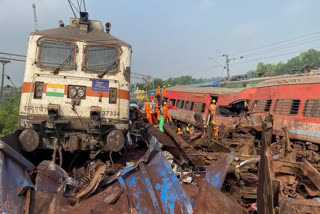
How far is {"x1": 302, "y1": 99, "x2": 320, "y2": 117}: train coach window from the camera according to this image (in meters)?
8.79

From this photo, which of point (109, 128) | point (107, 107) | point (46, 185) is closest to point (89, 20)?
point (107, 107)

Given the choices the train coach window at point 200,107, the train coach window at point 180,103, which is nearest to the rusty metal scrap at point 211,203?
the train coach window at point 200,107

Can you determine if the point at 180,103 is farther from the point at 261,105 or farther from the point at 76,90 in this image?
the point at 76,90

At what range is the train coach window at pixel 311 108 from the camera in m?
8.79

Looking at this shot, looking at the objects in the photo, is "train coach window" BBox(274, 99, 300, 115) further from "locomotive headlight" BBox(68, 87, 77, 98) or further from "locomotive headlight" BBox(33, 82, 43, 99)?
"locomotive headlight" BBox(33, 82, 43, 99)

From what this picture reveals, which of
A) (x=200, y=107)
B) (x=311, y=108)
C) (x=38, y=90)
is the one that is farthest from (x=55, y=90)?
(x=200, y=107)

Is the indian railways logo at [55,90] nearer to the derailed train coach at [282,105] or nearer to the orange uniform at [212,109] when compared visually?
the derailed train coach at [282,105]

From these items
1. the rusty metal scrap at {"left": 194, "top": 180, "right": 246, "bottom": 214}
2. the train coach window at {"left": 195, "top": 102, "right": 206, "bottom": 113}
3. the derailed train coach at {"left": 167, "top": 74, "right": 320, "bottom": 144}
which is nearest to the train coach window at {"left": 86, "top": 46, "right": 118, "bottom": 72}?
the rusty metal scrap at {"left": 194, "top": 180, "right": 246, "bottom": 214}

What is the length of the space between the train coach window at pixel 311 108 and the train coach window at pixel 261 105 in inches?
74.7

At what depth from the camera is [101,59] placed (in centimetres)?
600

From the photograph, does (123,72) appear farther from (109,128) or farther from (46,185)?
(46,185)

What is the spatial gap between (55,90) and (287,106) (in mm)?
8644

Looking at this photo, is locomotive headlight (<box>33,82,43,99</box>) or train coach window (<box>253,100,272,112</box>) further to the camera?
train coach window (<box>253,100,272,112</box>)

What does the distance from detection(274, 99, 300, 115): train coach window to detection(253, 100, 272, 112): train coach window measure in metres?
0.45
